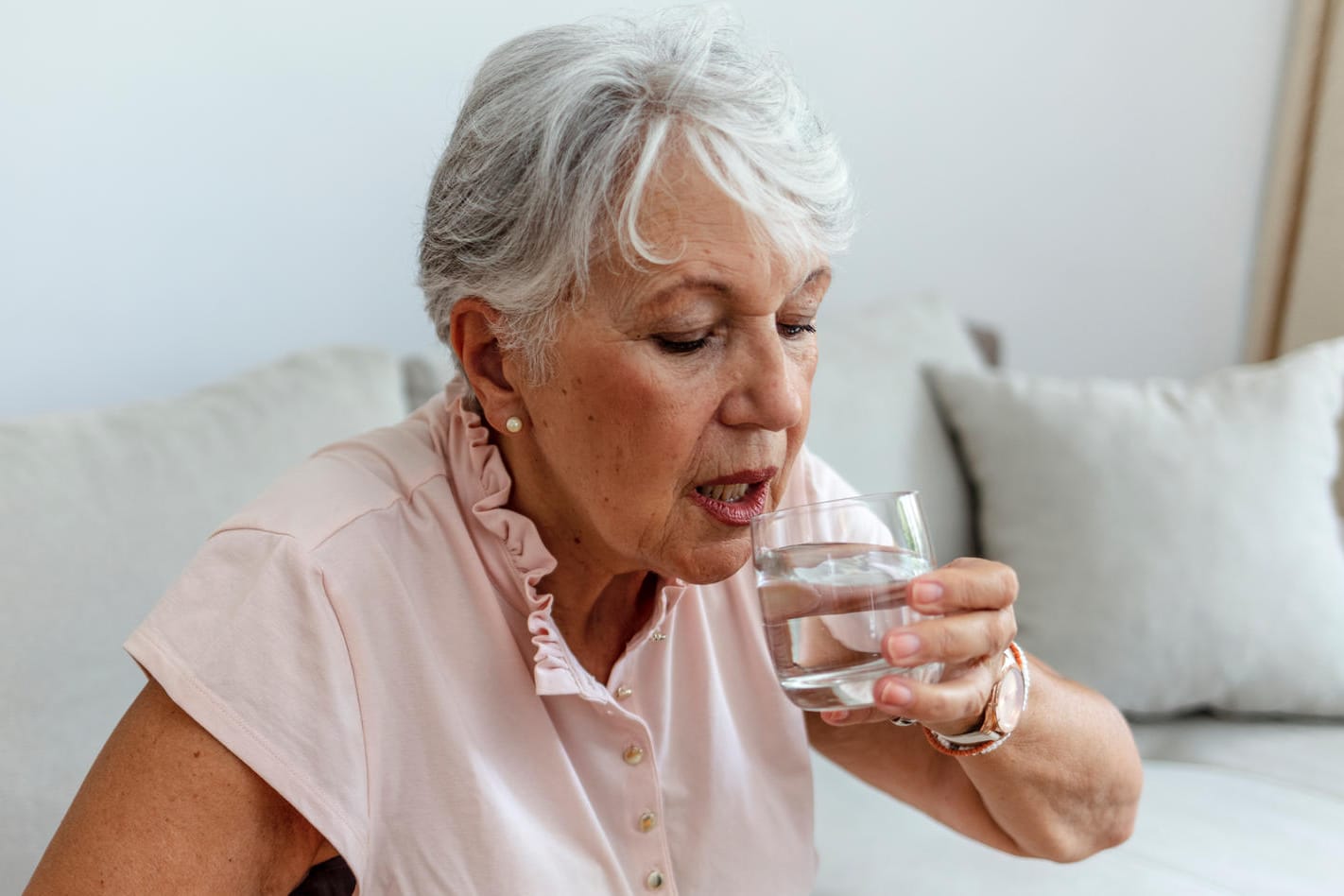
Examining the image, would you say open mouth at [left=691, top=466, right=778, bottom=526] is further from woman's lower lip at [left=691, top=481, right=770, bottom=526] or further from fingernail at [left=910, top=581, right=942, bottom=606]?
fingernail at [left=910, top=581, right=942, bottom=606]

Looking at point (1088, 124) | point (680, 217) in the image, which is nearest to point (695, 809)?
point (680, 217)

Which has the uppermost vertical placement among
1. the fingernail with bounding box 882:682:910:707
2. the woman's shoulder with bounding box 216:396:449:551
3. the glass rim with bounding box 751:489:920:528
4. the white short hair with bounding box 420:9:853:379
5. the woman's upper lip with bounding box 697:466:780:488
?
the white short hair with bounding box 420:9:853:379

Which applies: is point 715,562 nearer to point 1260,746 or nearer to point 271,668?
point 271,668

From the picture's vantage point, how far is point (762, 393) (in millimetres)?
1082

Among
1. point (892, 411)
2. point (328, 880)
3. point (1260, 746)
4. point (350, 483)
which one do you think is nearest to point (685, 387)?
point (350, 483)

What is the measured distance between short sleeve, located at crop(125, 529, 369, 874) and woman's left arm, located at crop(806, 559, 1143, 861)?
0.42 m

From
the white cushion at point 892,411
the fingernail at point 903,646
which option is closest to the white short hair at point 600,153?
the fingernail at point 903,646

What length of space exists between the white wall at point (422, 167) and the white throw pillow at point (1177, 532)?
597 mm

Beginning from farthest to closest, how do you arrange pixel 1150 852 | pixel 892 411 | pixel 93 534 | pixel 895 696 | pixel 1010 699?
1. pixel 892 411
2. pixel 1150 852
3. pixel 93 534
4. pixel 1010 699
5. pixel 895 696

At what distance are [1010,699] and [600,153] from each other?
2.02 feet

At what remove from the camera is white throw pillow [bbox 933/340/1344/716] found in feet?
6.75

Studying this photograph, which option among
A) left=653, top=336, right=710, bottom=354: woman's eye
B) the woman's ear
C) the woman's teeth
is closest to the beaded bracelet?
the woman's teeth

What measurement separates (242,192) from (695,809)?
1243 mm

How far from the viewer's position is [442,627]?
1176 millimetres
